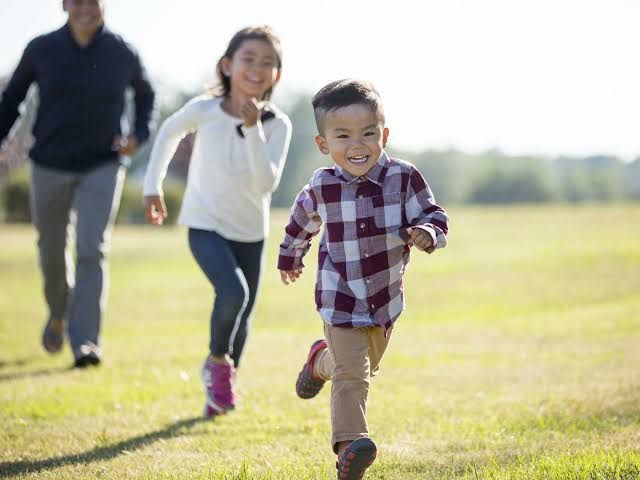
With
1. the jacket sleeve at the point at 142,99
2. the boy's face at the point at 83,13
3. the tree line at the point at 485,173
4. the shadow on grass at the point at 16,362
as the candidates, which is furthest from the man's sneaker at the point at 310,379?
the tree line at the point at 485,173

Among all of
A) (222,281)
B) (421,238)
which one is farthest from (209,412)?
(421,238)

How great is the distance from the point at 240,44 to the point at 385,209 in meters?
2.09

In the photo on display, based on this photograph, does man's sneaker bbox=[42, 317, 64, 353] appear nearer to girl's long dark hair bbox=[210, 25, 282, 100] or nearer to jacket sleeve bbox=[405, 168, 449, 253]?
girl's long dark hair bbox=[210, 25, 282, 100]

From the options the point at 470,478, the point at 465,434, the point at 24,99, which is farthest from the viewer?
the point at 24,99

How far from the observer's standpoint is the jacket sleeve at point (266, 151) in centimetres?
543

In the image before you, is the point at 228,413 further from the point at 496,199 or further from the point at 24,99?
the point at 496,199

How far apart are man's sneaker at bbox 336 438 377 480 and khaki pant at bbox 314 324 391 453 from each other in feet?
0.56

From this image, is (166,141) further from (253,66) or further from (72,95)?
(72,95)

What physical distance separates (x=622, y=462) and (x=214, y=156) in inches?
118

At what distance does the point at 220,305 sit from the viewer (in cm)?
545

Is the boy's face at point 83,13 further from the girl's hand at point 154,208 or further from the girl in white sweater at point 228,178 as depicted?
the girl's hand at point 154,208

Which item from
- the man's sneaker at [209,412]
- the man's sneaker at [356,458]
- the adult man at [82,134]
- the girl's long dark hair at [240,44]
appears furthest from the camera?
the adult man at [82,134]

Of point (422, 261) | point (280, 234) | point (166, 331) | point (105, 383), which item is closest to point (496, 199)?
point (280, 234)

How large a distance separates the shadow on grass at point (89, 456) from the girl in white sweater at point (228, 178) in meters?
0.54
